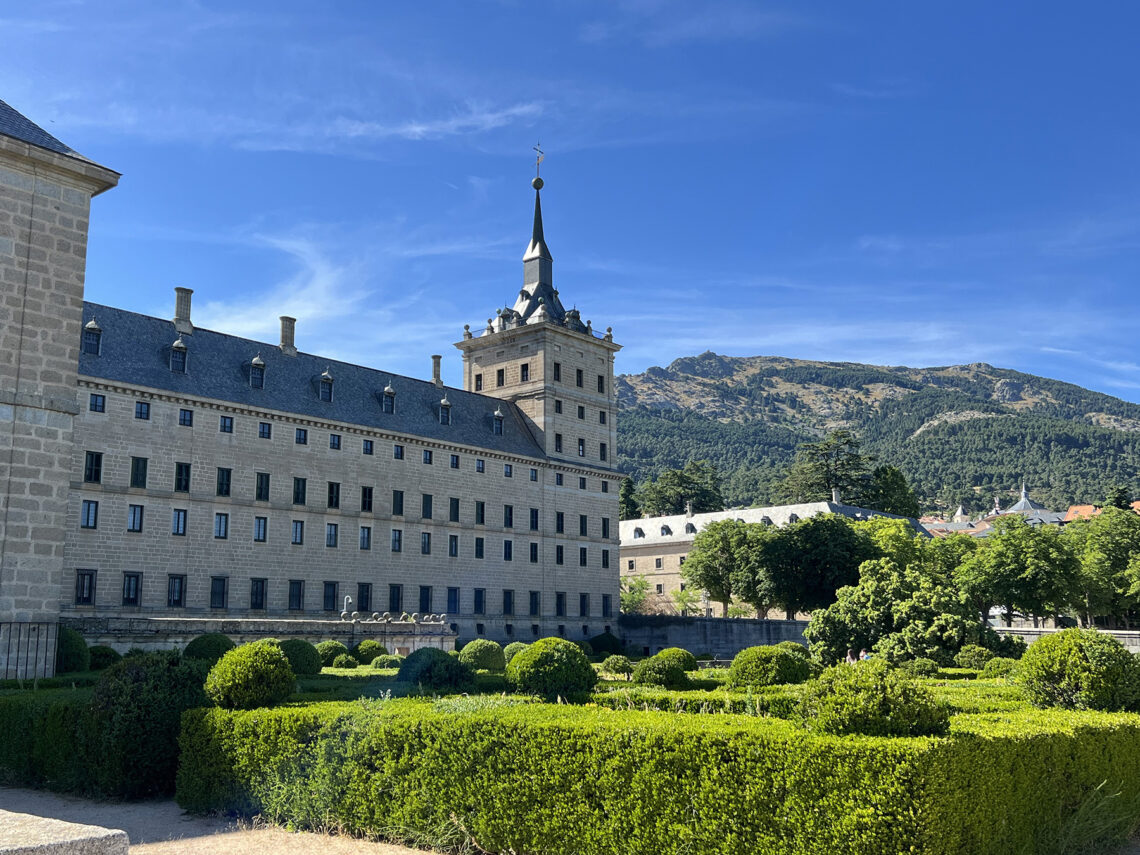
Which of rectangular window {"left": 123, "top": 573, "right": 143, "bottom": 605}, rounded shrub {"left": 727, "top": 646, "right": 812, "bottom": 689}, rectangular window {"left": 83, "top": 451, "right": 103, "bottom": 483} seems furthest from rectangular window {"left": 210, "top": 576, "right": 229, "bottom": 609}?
rounded shrub {"left": 727, "top": 646, "right": 812, "bottom": 689}

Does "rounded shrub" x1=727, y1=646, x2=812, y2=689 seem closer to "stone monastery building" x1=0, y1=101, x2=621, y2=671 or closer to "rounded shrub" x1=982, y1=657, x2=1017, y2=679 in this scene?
"rounded shrub" x1=982, y1=657, x2=1017, y2=679

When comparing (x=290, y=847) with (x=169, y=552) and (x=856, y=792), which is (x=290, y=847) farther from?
(x=169, y=552)

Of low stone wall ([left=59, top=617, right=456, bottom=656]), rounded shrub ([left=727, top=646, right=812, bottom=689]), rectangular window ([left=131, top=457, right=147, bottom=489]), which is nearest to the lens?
rounded shrub ([left=727, top=646, right=812, bottom=689])

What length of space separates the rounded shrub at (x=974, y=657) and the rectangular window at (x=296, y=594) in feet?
104

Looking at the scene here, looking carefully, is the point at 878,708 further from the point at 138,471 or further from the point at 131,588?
the point at 138,471

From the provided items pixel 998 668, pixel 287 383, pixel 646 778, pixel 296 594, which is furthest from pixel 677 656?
pixel 287 383

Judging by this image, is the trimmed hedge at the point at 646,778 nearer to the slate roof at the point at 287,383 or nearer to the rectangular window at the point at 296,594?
the slate roof at the point at 287,383

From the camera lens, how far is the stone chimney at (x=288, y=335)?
52.7m

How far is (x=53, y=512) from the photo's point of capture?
63.3 feet

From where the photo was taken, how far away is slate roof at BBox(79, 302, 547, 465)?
43781 mm

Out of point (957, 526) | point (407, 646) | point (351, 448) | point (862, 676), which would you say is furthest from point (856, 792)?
point (957, 526)

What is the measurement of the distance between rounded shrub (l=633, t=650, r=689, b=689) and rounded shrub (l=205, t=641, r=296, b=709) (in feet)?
32.7

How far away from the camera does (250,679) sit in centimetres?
1386

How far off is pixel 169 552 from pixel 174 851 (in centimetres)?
3488
